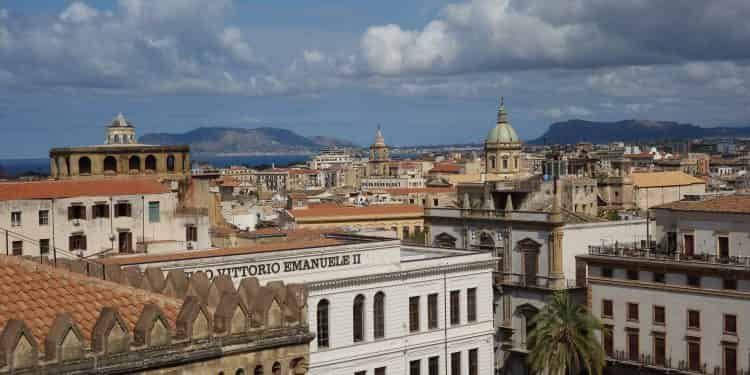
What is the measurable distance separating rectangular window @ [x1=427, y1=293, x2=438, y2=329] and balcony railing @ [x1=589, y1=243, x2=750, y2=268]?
15306 millimetres

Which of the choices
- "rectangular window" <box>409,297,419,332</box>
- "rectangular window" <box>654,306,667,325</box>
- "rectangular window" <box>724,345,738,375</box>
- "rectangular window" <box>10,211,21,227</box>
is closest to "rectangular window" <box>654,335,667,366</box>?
"rectangular window" <box>654,306,667,325</box>

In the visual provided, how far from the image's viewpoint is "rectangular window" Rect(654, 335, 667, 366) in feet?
204

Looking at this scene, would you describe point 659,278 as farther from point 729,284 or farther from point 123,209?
point 123,209

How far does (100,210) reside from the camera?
196ft

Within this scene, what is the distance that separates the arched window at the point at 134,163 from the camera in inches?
3297

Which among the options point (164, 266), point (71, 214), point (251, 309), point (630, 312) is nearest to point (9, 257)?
point (251, 309)

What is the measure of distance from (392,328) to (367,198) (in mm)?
130737

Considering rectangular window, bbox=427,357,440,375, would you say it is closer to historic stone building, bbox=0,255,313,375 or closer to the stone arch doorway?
the stone arch doorway

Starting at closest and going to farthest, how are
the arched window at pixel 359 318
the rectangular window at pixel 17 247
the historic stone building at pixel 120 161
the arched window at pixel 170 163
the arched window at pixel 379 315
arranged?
the arched window at pixel 359 318
the arched window at pixel 379 315
the rectangular window at pixel 17 247
the historic stone building at pixel 120 161
the arched window at pixel 170 163

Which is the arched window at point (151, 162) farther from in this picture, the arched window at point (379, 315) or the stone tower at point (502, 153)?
the stone tower at point (502, 153)

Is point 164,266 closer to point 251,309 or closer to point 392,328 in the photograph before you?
point 392,328

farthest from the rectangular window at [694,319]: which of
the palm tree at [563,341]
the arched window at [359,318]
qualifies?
the arched window at [359,318]

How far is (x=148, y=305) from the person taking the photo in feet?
74.5

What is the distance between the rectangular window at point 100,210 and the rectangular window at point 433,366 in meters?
19.8
